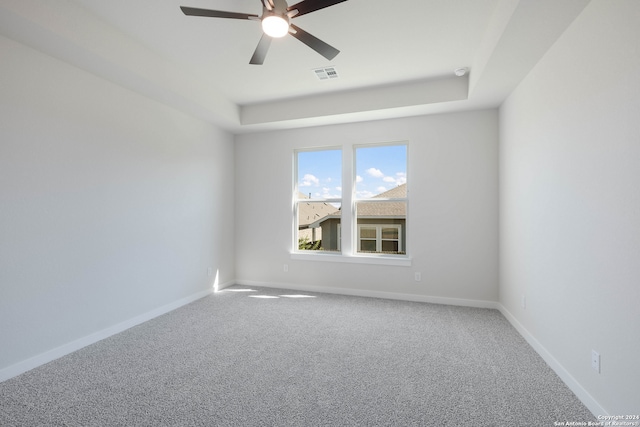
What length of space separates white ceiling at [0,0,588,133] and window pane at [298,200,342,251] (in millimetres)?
1346

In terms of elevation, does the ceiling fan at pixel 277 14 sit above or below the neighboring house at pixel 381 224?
above

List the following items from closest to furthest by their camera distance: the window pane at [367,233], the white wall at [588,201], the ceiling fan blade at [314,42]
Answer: the white wall at [588,201]
the ceiling fan blade at [314,42]
the window pane at [367,233]

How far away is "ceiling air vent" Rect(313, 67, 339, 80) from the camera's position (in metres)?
3.24

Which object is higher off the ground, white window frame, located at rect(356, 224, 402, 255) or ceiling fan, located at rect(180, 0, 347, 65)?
ceiling fan, located at rect(180, 0, 347, 65)

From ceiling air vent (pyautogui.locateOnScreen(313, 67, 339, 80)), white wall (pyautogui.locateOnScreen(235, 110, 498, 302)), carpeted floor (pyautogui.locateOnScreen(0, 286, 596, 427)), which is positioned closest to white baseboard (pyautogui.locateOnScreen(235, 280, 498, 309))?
white wall (pyautogui.locateOnScreen(235, 110, 498, 302))

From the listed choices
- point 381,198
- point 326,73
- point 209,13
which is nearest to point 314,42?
point 209,13

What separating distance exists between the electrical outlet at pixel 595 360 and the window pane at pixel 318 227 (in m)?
3.15

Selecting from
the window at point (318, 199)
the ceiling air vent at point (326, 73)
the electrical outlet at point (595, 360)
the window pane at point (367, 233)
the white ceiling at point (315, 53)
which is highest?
the ceiling air vent at point (326, 73)

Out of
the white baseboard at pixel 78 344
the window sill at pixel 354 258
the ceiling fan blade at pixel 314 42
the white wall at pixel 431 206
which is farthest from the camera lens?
the window sill at pixel 354 258

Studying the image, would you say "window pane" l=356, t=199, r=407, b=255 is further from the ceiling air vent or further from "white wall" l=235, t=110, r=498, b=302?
the ceiling air vent

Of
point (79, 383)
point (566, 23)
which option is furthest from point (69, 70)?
→ point (566, 23)

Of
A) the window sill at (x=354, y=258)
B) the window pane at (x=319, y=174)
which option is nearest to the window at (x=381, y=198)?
the window sill at (x=354, y=258)

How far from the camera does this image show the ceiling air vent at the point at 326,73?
3.24 m

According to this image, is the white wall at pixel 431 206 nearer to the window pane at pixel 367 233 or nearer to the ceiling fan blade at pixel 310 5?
the window pane at pixel 367 233
